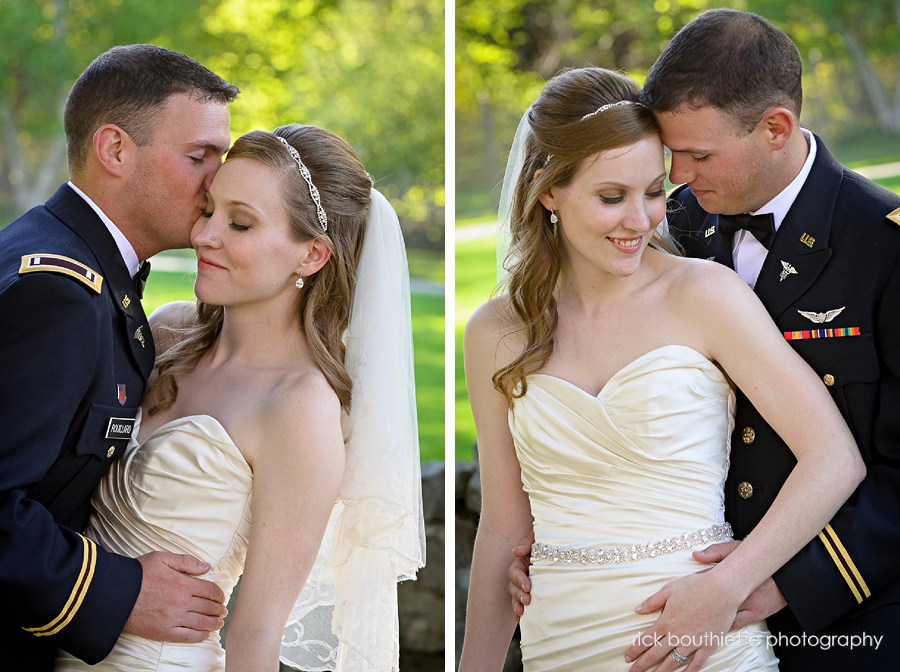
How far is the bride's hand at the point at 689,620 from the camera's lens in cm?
253

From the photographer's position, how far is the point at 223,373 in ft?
9.46

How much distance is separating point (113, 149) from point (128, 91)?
18 centimetres

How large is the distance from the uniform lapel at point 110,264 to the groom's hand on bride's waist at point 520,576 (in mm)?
1290

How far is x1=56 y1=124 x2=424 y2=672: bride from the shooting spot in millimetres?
2617

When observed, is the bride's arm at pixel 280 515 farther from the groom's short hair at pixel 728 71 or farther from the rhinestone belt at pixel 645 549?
the groom's short hair at pixel 728 71

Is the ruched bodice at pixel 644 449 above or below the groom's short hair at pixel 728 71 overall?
below

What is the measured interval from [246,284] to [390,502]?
2.60 feet

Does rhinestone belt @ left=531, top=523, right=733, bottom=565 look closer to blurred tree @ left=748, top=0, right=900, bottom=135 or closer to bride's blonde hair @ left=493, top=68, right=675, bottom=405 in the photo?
bride's blonde hair @ left=493, top=68, right=675, bottom=405

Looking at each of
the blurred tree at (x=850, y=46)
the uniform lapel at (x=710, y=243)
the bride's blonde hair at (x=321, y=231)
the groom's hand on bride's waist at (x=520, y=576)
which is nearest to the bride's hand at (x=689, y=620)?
the groom's hand on bride's waist at (x=520, y=576)

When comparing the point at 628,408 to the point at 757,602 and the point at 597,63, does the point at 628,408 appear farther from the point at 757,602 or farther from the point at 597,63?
the point at 597,63

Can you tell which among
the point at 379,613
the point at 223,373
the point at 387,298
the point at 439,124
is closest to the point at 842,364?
the point at 387,298

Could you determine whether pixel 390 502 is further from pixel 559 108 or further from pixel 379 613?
pixel 559 108

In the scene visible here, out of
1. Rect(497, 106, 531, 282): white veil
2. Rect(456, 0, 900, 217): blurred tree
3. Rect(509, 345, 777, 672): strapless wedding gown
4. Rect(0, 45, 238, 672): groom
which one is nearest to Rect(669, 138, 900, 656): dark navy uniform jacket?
Rect(509, 345, 777, 672): strapless wedding gown

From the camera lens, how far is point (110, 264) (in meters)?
2.68
